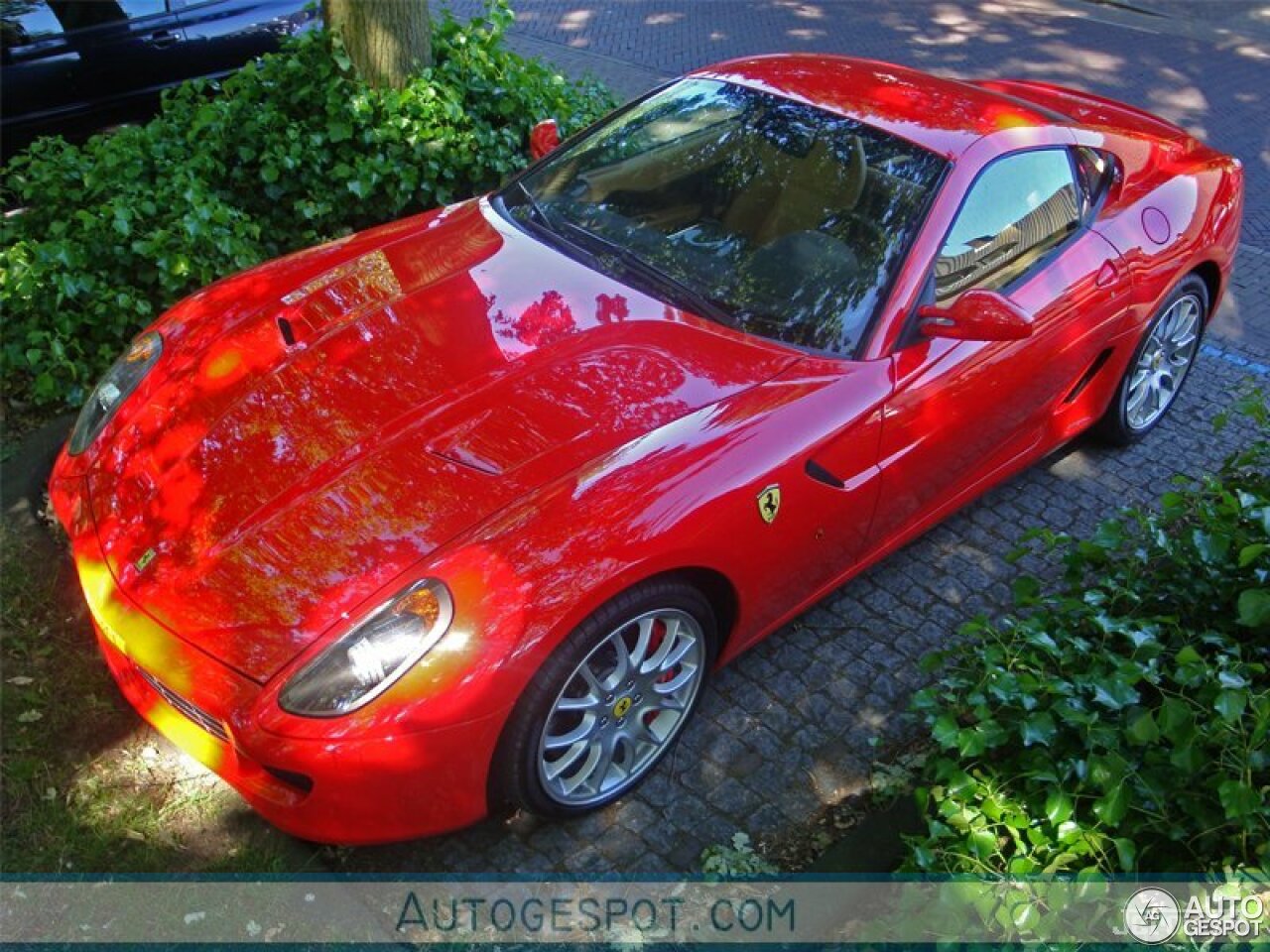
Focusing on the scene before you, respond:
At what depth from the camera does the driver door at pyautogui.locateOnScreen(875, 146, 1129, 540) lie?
137 inches

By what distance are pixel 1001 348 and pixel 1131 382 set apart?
45.2 inches

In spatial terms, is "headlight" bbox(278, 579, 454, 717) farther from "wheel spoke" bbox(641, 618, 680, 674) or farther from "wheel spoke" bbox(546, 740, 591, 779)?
"wheel spoke" bbox(641, 618, 680, 674)

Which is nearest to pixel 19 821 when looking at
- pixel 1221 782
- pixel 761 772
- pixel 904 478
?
pixel 761 772

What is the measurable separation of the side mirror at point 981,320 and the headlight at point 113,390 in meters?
2.41

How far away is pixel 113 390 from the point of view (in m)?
3.49

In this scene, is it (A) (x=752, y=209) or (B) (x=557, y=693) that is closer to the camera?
(B) (x=557, y=693)

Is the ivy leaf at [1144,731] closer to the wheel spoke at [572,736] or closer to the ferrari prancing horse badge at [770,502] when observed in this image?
the ferrari prancing horse badge at [770,502]

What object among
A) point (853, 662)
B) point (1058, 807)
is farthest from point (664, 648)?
point (1058, 807)

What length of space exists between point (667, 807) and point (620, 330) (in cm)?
139

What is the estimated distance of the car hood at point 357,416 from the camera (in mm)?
2750

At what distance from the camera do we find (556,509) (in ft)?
9.23

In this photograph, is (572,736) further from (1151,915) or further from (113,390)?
(113,390)

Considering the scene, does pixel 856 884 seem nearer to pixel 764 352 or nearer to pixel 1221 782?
pixel 1221 782

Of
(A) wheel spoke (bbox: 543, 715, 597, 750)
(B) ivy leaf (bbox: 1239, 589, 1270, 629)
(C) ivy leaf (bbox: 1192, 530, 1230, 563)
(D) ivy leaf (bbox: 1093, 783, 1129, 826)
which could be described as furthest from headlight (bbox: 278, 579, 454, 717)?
(C) ivy leaf (bbox: 1192, 530, 1230, 563)
